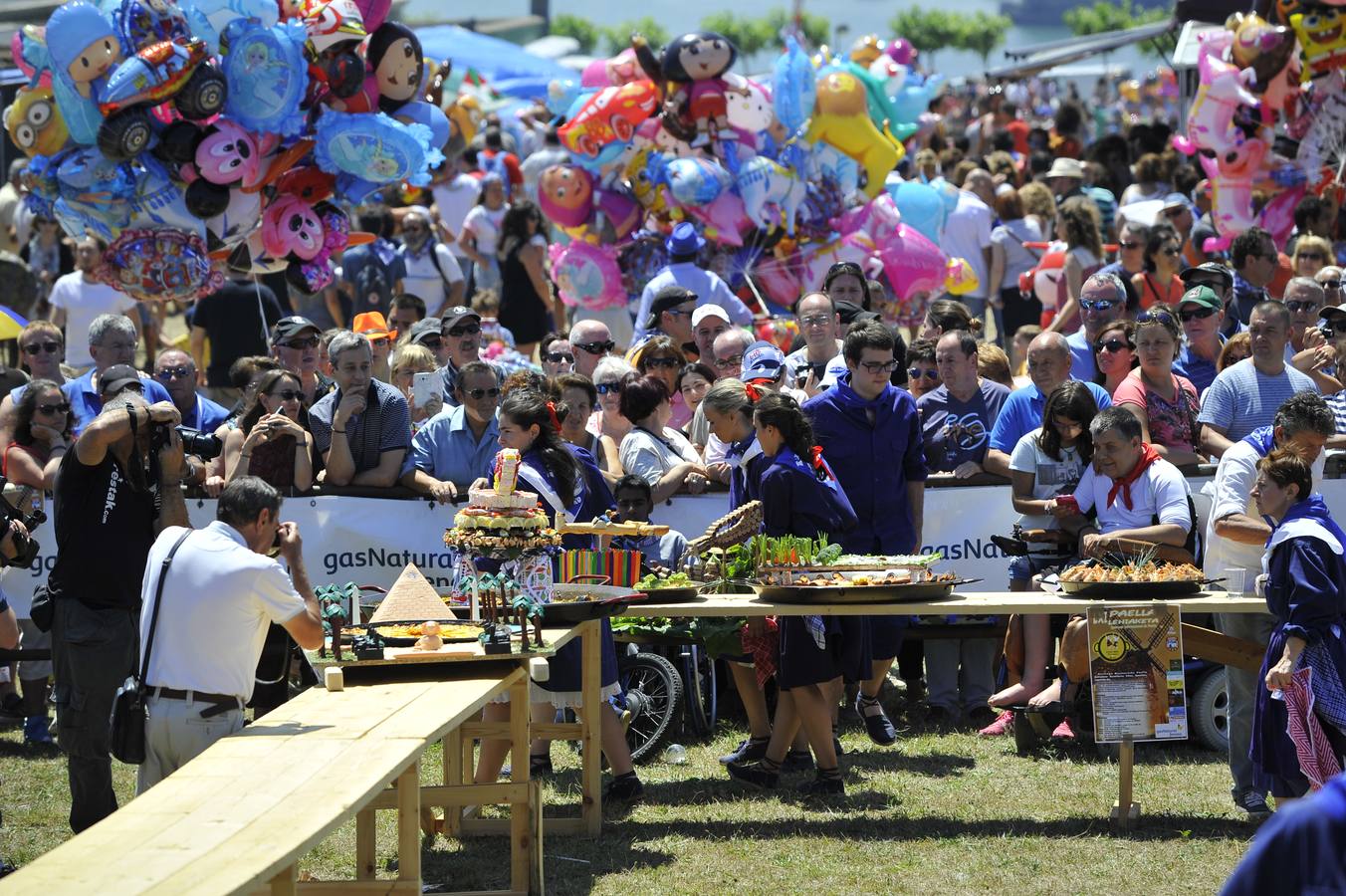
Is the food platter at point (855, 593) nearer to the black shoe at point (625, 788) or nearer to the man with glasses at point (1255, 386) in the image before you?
the black shoe at point (625, 788)

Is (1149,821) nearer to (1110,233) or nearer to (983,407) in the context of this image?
(983,407)

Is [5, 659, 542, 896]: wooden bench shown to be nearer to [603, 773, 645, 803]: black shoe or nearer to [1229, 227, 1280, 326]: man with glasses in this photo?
[603, 773, 645, 803]: black shoe

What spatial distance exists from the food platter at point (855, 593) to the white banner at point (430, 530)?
177 centimetres

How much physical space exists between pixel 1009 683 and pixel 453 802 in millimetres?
3271

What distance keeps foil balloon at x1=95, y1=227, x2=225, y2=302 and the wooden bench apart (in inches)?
180

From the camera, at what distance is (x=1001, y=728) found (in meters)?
8.64

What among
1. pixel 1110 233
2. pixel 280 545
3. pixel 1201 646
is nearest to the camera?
pixel 280 545

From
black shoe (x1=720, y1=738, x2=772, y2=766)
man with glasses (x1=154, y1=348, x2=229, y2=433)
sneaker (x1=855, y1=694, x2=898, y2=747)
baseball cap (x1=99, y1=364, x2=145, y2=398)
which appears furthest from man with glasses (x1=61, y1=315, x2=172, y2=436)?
sneaker (x1=855, y1=694, x2=898, y2=747)

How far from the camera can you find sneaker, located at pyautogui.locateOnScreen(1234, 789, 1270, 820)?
7.04 meters

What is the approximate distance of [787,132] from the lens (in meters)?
13.0

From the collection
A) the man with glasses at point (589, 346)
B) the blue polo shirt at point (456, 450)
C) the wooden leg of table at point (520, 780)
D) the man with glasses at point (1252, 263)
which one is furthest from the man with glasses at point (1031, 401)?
the wooden leg of table at point (520, 780)

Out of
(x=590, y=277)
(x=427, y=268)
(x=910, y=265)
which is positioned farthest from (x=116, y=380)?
(x=910, y=265)

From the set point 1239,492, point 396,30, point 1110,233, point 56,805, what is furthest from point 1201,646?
point 1110,233

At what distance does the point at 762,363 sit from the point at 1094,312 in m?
2.05
